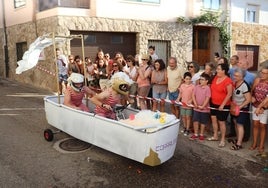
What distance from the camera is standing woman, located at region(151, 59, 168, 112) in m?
7.41

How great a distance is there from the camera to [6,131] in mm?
6789

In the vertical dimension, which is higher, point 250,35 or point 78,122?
point 250,35

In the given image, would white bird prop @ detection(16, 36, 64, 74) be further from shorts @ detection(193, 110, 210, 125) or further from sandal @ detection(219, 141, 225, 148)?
sandal @ detection(219, 141, 225, 148)

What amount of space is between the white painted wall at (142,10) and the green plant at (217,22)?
1.77ft

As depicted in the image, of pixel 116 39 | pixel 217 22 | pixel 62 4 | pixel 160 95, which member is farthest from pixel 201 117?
pixel 217 22

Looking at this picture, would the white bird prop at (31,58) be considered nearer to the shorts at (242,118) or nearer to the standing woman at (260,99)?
the shorts at (242,118)

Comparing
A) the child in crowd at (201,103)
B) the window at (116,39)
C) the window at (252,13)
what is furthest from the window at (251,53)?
the child in crowd at (201,103)

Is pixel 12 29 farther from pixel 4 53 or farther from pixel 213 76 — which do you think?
pixel 213 76

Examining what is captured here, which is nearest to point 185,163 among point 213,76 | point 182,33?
point 213,76

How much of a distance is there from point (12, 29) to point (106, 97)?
12.5 metres

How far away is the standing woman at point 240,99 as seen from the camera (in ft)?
18.3

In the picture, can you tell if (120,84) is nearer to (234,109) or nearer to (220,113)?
(220,113)

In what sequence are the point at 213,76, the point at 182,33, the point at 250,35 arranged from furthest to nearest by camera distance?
the point at 250,35
the point at 182,33
the point at 213,76

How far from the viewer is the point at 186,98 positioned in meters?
6.55
